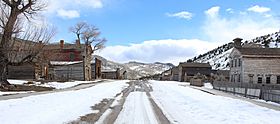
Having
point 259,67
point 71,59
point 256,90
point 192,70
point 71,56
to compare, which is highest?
point 71,56

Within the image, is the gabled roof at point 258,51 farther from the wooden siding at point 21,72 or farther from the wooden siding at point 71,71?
the wooden siding at point 21,72

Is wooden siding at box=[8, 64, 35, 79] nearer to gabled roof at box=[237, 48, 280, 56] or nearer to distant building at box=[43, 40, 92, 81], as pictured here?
distant building at box=[43, 40, 92, 81]

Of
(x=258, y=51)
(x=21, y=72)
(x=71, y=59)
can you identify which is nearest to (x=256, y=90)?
(x=258, y=51)

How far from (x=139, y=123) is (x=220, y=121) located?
3226mm

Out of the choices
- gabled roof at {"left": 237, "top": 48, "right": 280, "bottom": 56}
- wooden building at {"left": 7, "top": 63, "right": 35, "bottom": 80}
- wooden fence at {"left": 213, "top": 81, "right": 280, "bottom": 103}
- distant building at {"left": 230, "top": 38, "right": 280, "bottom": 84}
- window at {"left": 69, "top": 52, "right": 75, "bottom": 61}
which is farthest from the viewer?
window at {"left": 69, "top": 52, "right": 75, "bottom": 61}

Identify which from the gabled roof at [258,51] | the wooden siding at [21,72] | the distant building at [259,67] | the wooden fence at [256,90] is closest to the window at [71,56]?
the wooden siding at [21,72]

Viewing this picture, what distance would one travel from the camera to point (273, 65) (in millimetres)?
57125

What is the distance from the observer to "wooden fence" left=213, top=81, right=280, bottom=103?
2435 centimetres

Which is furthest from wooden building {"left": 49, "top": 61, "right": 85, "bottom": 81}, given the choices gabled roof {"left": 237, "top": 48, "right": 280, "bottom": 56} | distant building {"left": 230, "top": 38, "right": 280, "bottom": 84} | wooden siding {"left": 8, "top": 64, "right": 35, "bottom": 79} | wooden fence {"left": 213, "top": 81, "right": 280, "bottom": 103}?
wooden fence {"left": 213, "top": 81, "right": 280, "bottom": 103}

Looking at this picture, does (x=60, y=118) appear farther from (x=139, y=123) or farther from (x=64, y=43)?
(x=64, y=43)

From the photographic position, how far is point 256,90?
28.6 metres

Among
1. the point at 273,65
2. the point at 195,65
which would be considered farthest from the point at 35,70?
the point at 195,65

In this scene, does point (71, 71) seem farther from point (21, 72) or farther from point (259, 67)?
point (259, 67)

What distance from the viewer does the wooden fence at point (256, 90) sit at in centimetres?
2435
